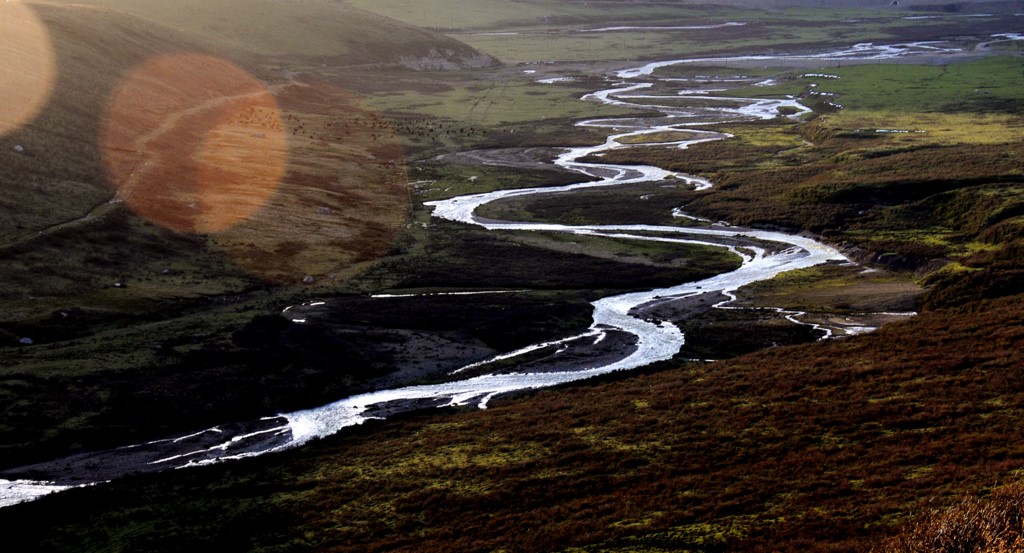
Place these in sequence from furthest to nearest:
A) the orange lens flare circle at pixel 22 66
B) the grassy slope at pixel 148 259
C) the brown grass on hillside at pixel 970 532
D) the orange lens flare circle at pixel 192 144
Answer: the orange lens flare circle at pixel 22 66
the orange lens flare circle at pixel 192 144
the grassy slope at pixel 148 259
the brown grass on hillside at pixel 970 532

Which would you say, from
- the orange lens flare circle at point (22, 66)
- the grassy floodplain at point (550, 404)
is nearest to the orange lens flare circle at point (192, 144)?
the orange lens flare circle at point (22, 66)

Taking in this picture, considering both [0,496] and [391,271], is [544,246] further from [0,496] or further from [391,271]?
[0,496]

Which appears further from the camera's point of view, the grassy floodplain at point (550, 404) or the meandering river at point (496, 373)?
the meandering river at point (496, 373)

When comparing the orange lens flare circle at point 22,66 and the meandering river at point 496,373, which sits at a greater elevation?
the orange lens flare circle at point 22,66

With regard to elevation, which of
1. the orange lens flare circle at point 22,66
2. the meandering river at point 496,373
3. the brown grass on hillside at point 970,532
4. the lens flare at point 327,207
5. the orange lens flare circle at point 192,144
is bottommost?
the meandering river at point 496,373

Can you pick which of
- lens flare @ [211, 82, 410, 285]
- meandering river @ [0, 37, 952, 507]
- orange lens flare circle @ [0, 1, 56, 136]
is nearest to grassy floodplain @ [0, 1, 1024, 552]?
meandering river @ [0, 37, 952, 507]

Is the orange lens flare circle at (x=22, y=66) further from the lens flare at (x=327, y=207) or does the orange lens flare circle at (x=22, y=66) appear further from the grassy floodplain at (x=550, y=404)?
the lens flare at (x=327, y=207)
